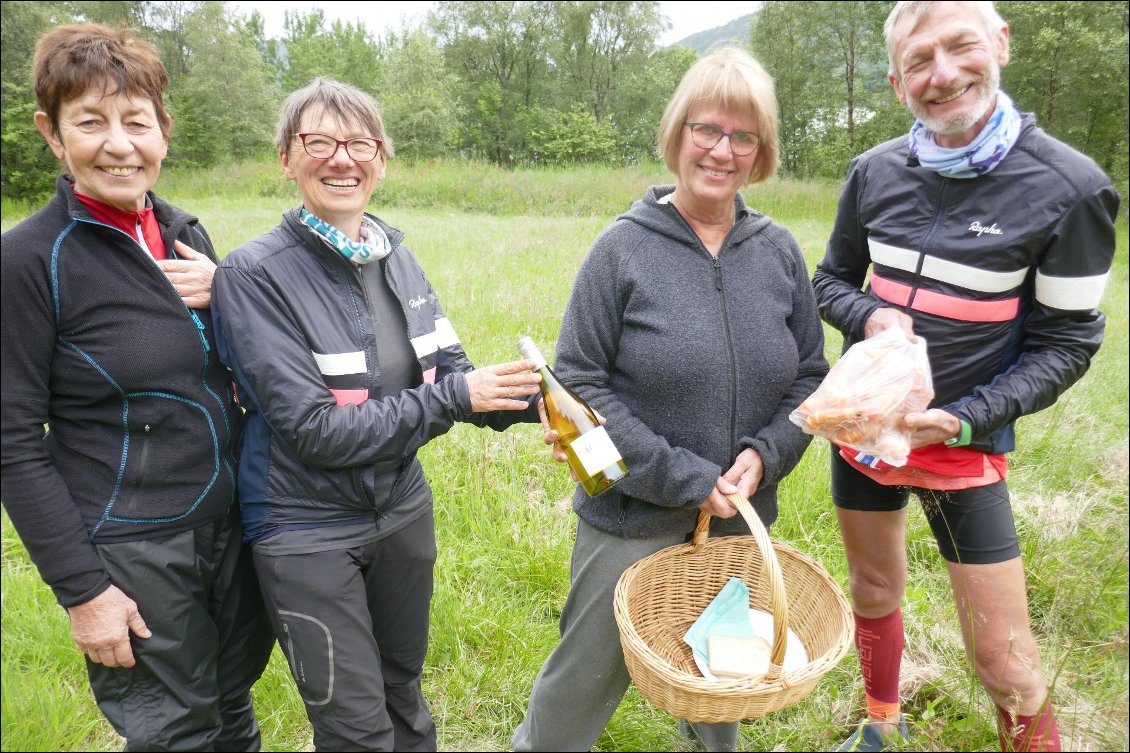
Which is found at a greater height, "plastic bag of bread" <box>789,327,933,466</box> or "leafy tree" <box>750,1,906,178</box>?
"leafy tree" <box>750,1,906,178</box>

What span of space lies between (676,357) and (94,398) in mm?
1609

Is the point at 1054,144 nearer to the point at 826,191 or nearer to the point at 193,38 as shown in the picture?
the point at 826,191

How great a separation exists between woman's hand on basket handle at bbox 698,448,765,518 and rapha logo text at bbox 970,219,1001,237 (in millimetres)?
923

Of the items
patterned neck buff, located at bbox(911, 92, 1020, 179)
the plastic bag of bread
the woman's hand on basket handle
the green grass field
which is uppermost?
patterned neck buff, located at bbox(911, 92, 1020, 179)

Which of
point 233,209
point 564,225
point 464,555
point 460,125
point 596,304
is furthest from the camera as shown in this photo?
point 460,125

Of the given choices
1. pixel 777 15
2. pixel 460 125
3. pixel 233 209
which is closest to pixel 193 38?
pixel 460 125

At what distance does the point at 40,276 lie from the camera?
1.71 m

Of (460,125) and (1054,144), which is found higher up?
(460,125)

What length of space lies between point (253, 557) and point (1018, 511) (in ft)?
12.9

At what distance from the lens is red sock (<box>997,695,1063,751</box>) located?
212 centimetres

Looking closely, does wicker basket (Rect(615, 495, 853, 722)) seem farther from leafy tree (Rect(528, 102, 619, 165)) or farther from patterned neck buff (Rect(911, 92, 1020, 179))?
leafy tree (Rect(528, 102, 619, 165))

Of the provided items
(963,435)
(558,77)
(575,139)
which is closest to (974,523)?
(963,435)

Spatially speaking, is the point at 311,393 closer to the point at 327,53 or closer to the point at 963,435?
the point at 963,435

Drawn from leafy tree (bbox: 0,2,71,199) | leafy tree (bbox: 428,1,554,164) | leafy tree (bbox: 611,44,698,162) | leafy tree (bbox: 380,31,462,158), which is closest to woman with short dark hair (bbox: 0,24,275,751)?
leafy tree (bbox: 0,2,71,199)
